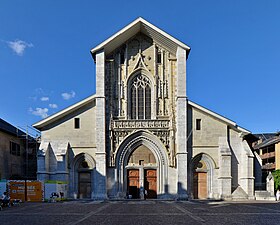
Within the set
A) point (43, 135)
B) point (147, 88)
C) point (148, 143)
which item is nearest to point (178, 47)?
point (147, 88)

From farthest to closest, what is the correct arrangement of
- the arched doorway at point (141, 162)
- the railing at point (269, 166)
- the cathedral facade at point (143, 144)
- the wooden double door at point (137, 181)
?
the railing at point (269, 166) → the wooden double door at point (137, 181) → the arched doorway at point (141, 162) → the cathedral facade at point (143, 144)

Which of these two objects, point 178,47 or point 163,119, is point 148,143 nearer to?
point 163,119

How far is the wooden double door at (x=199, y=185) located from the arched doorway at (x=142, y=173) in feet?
12.5

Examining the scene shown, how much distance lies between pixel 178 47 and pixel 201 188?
45.0ft

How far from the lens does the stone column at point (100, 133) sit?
34281mm

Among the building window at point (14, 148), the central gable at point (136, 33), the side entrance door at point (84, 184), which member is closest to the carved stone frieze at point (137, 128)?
the side entrance door at point (84, 184)

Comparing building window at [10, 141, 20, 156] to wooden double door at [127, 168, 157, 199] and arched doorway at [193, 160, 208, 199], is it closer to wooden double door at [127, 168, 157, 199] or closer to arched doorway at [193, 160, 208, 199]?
wooden double door at [127, 168, 157, 199]

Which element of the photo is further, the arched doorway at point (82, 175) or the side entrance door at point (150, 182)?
the side entrance door at point (150, 182)

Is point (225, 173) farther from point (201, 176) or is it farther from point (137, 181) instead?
point (137, 181)

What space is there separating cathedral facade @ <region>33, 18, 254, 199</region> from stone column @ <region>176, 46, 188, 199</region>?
92 millimetres

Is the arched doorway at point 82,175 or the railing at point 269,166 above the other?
the arched doorway at point 82,175

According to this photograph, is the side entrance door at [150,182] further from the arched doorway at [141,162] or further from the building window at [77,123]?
the building window at [77,123]

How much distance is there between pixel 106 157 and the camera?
35062mm

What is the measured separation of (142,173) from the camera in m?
35.6
